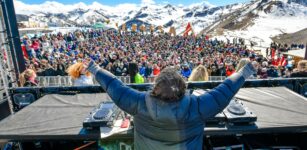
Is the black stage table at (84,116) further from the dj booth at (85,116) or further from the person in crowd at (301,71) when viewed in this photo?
the person in crowd at (301,71)

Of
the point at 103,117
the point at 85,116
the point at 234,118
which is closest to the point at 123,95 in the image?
the point at 103,117

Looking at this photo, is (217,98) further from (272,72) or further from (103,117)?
(272,72)

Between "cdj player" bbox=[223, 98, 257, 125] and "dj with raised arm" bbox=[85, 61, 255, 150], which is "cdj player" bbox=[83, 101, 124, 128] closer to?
"dj with raised arm" bbox=[85, 61, 255, 150]

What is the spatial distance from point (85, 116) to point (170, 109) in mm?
1484

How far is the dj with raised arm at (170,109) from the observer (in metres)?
1.81

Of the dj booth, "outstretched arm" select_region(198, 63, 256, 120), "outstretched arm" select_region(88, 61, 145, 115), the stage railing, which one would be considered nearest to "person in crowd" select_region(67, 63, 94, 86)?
the stage railing

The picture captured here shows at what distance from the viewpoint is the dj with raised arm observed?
1.81m

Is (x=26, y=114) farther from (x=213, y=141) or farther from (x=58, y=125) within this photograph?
(x=213, y=141)

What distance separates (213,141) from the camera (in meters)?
3.08

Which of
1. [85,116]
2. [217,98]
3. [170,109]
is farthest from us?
[85,116]

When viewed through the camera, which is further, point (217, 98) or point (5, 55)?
point (5, 55)

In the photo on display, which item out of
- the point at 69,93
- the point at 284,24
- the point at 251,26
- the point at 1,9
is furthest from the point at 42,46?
the point at 284,24

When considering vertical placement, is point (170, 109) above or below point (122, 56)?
above

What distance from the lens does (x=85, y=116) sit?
9.67 ft
